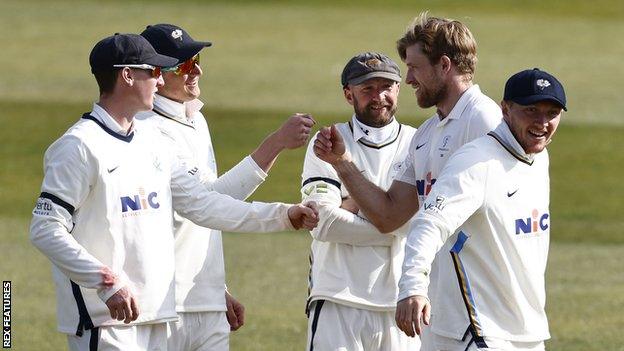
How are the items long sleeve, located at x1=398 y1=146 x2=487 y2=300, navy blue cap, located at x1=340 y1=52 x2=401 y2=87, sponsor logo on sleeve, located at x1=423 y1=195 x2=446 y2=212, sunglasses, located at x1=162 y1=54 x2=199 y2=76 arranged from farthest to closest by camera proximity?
navy blue cap, located at x1=340 y1=52 x2=401 y2=87, sunglasses, located at x1=162 y1=54 x2=199 y2=76, sponsor logo on sleeve, located at x1=423 y1=195 x2=446 y2=212, long sleeve, located at x1=398 y1=146 x2=487 y2=300

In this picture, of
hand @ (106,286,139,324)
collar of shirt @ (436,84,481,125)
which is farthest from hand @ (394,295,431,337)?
collar of shirt @ (436,84,481,125)

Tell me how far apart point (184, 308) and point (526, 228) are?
211cm

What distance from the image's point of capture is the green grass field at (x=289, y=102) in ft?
46.1

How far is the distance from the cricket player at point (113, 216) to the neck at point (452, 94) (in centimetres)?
161

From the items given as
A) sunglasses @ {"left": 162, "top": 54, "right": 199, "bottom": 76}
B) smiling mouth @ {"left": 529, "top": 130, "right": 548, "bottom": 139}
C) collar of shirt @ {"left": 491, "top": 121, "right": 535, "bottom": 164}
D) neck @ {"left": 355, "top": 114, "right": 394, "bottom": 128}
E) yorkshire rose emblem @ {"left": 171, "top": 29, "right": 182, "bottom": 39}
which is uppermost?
yorkshire rose emblem @ {"left": 171, "top": 29, "right": 182, "bottom": 39}

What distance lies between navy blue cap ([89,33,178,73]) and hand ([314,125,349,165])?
1.27 metres

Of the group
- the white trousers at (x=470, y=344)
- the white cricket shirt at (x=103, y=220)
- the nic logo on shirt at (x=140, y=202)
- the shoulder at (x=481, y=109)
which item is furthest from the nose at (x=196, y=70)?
the white trousers at (x=470, y=344)

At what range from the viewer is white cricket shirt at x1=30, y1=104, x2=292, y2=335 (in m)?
6.62

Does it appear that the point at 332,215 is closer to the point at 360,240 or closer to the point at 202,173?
the point at 360,240

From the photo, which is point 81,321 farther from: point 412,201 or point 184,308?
point 412,201

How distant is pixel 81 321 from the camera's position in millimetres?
6789

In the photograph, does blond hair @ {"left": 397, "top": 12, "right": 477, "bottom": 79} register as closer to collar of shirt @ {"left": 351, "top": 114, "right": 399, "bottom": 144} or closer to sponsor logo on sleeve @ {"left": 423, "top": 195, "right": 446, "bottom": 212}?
collar of shirt @ {"left": 351, "top": 114, "right": 399, "bottom": 144}

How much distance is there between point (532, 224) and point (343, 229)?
1.54 m

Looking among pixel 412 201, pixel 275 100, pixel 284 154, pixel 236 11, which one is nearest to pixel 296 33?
pixel 236 11
